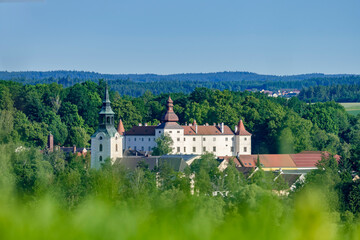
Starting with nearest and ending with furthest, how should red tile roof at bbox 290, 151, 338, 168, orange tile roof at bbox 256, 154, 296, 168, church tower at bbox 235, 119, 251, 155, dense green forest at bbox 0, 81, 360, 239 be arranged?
dense green forest at bbox 0, 81, 360, 239 → orange tile roof at bbox 256, 154, 296, 168 → red tile roof at bbox 290, 151, 338, 168 → church tower at bbox 235, 119, 251, 155

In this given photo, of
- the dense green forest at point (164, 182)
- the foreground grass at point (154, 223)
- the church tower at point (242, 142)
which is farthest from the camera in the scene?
the church tower at point (242, 142)

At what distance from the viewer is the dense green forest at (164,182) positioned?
278 centimetres

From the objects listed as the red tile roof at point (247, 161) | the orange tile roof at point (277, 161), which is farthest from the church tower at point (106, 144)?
the orange tile roof at point (277, 161)

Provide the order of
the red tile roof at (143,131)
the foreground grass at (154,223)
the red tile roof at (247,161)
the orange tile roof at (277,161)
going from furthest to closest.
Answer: the red tile roof at (143,131) → the orange tile roof at (277,161) → the red tile roof at (247,161) → the foreground grass at (154,223)

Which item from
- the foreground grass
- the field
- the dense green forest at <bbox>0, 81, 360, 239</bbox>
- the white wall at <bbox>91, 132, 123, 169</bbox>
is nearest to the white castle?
the dense green forest at <bbox>0, 81, 360, 239</bbox>

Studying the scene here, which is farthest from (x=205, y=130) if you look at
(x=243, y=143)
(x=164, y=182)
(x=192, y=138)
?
(x=164, y=182)

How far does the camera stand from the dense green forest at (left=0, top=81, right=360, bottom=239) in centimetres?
278

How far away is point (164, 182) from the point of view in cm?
2870

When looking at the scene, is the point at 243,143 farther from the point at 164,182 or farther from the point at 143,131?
the point at 164,182

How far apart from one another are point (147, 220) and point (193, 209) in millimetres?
377

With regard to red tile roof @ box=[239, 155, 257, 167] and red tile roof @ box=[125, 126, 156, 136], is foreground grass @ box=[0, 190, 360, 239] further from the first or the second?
red tile roof @ box=[125, 126, 156, 136]

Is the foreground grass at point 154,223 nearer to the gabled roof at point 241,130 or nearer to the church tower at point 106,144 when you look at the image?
the church tower at point 106,144

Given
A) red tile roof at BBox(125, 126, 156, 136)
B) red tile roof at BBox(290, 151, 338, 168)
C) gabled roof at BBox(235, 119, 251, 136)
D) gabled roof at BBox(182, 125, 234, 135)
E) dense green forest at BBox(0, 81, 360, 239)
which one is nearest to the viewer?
dense green forest at BBox(0, 81, 360, 239)

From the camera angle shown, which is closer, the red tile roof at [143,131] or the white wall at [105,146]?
the white wall at [105,146]
